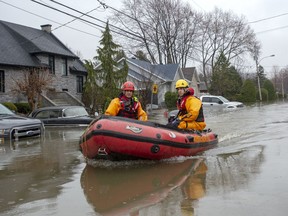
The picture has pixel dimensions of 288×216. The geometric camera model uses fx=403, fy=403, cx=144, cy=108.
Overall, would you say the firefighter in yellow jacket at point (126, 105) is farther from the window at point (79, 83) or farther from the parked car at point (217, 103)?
the window at point (79, 83)

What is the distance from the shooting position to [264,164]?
816cm

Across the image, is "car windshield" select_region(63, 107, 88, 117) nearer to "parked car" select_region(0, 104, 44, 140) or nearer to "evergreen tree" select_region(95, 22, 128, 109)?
"parked car" select_region(0, 104, 44, 140)

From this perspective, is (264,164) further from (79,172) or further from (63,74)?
(63,74)

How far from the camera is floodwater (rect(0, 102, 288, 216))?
17.6ft

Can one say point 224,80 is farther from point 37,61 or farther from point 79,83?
point 37,61

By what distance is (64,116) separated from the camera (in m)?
17.5

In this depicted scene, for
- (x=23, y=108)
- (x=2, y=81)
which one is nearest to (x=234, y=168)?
(x=23, y=108)

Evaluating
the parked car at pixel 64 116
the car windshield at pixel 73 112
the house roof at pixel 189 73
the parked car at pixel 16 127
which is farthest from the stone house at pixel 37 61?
the house roof at pixel 189 73

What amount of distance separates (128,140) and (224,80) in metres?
49.7

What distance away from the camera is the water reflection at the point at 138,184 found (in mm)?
5680

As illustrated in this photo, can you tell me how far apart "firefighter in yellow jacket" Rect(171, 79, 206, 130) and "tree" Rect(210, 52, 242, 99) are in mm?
47118

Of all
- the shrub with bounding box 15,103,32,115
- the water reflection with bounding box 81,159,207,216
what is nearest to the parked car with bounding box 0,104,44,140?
the water reflection with bounding box 81,159,207,216

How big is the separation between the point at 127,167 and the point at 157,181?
138cm

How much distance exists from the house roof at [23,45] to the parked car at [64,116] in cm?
1189
